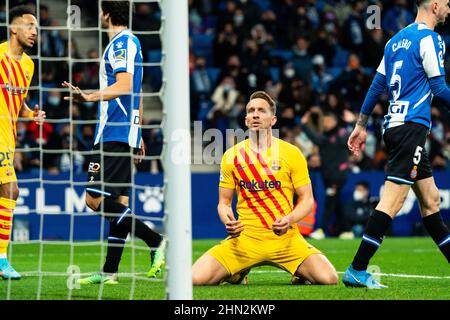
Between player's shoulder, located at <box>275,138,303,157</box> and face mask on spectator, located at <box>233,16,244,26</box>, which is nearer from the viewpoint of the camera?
player's shoulder, located at <box>275,138,303,157</box>

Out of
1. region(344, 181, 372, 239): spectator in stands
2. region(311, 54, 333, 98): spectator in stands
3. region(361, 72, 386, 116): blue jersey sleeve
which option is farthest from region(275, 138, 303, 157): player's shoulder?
region(311, 54, 333, 98): spectator in stands

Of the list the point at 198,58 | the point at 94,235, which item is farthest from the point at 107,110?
the point at 198,58

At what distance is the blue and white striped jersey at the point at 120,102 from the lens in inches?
291

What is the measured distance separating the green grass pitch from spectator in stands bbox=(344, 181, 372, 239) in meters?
3.41

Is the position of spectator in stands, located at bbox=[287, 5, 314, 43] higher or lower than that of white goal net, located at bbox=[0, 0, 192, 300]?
higher

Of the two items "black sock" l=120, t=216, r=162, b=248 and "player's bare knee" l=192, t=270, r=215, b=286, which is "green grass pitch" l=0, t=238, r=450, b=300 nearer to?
"player's bare knee" l=192, t=270, r=215, b=286

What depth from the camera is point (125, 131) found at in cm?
754

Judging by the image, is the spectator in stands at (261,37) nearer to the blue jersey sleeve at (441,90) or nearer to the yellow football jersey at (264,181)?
the yellow football jersey at (264,181)

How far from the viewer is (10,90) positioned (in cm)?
812

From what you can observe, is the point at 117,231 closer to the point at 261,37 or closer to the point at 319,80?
the point at 319,80

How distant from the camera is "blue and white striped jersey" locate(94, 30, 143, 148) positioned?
7383 millimetres

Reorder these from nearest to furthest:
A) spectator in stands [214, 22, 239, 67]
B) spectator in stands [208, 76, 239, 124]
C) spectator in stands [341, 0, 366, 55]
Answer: spectator in stands [208, 76, 239, 124] → spectator in stands [214, 22, 239, 67] → spectator in stands [341, 0, 366, 55]

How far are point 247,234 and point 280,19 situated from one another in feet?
44.1
